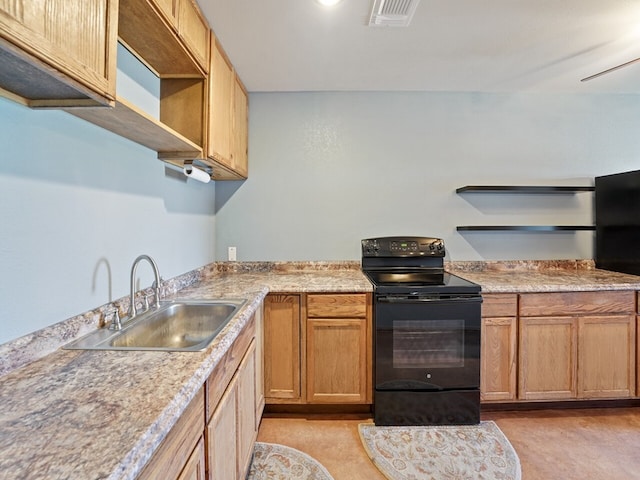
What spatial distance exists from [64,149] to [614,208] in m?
3.69

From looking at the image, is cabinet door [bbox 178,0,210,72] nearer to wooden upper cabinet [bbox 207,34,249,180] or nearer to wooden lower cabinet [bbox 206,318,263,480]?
wooden upper cabinet [bbox 207,34,249,180]

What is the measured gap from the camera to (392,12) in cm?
171

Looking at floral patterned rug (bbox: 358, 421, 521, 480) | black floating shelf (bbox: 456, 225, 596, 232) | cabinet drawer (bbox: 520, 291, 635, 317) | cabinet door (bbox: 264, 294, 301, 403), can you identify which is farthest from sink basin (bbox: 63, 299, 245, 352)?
black floating shelf (bbox: 456, 225, 596, 232)

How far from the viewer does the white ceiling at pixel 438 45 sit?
172cm

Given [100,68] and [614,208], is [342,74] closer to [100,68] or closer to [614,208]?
[100,68]

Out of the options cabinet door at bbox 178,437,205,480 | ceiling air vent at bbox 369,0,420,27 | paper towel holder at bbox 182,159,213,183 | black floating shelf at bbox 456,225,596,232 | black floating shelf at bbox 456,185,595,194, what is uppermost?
ceiling air vent at bbox 369,0,420,27

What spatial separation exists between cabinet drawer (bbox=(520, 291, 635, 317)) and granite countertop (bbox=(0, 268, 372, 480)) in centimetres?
204

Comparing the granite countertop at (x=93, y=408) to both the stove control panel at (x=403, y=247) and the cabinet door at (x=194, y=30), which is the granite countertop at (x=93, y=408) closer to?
the cabinet door at (x=194, y=30)

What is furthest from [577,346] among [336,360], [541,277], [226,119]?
[226,119]

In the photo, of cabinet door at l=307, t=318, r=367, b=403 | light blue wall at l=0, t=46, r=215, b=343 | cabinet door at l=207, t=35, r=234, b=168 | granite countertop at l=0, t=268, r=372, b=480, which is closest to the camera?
granite countertop at l=0, t=268, r=372, b=480

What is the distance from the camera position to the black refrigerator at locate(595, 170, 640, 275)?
2.43 meters

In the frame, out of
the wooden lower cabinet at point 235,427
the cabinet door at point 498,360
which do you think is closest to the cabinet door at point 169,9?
the wooden lower cabinet at point 235,427

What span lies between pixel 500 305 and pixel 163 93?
2.53 meters

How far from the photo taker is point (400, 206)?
278 cm
